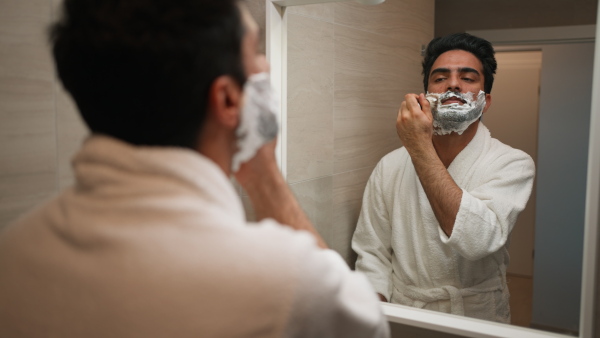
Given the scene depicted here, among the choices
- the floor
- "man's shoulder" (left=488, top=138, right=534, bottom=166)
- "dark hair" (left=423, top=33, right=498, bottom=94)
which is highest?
"dark hair" (left=423, top=33, right=498, bottom=94)

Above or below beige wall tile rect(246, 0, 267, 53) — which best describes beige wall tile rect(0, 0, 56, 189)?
below

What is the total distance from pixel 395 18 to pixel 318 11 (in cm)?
18

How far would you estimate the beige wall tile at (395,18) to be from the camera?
3.55 ft

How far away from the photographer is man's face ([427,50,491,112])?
41.1 inches

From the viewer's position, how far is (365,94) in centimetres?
121

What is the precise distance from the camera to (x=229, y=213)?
450 millimetres

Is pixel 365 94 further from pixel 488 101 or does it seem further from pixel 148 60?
pixel 148 60

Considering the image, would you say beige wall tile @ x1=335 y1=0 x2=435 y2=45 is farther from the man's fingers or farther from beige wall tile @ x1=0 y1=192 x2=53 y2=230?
beige wall tile @ x1=0 y1=192 x2=53 y2=230

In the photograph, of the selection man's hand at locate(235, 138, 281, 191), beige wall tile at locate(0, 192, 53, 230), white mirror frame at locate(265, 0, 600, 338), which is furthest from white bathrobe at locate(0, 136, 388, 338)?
white mirror frame at locate(265, 0, 600, 338)

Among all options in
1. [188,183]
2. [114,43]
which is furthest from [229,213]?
[114,43]

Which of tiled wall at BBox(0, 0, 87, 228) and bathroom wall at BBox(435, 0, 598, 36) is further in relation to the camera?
bathroom wall at BBox(435, 0, 598, 36)

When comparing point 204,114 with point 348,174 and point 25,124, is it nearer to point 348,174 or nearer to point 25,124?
point 25,124

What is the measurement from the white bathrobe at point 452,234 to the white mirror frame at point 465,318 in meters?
0.06

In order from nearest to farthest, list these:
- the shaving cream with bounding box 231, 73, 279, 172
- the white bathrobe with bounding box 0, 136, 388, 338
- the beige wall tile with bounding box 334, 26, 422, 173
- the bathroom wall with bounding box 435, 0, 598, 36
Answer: the white bathrobe with bounding box 0, 136, 388, 338 < the shaving cream with bounding box 231, 73, 279, 172 < the bathroom wall with bounding box 435, 0, 598, 36 < the beige wall tile with bounding box 334, 26, 422, 173
